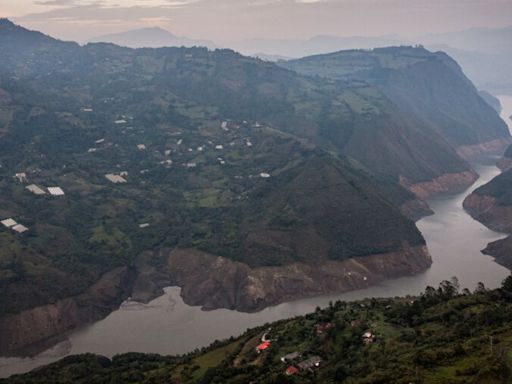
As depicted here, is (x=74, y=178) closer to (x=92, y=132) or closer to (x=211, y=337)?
(x=92, y=132)

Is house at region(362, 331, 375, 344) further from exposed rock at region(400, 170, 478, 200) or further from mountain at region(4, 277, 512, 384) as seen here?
exposed rock at region(400, 170, 478, 200)

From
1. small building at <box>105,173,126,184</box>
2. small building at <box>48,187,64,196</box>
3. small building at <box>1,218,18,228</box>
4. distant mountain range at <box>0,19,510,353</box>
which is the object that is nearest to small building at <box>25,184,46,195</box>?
distant mountain range at <box>0,19,510,353</box>

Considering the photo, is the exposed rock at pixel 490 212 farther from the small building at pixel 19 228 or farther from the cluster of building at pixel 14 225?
the cluster of building at pixel 14 225

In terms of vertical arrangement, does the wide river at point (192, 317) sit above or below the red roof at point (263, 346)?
below

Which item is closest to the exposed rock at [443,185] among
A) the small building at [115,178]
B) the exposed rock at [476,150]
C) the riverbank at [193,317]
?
the exposed rock at [476,150]

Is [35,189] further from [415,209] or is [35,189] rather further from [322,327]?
[415,209]

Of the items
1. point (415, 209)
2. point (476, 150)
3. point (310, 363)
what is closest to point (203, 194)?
point (415, 209)
